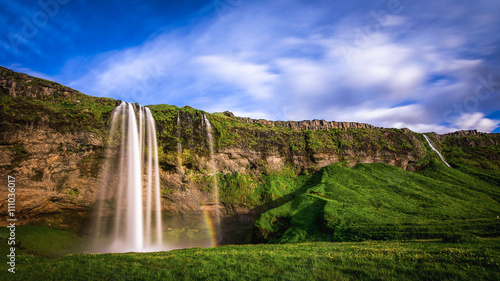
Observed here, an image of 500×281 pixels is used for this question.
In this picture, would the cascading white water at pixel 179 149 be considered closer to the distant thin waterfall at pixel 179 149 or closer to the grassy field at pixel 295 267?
the distant thin waterfall at pixel 179 149

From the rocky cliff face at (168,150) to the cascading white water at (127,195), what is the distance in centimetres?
187

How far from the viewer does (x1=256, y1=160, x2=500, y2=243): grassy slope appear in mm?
28027

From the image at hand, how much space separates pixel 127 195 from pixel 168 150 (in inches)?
426

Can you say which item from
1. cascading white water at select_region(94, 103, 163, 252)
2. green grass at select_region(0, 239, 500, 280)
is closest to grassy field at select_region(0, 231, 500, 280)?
green grass at select_region(0, 239, 500, 280)

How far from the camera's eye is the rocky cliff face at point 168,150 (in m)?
34.4

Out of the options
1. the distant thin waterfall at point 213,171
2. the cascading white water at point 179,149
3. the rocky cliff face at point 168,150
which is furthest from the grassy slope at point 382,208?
the cascading white water at point 179,149

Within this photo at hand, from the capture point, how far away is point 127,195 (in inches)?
1582

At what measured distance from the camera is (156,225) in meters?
42.9

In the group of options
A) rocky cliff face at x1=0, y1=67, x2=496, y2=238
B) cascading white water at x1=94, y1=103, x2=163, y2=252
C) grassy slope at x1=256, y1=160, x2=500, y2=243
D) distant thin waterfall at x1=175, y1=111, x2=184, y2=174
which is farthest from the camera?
distant thin waterfall at x1=175, y1=111, x2=184, y2=174

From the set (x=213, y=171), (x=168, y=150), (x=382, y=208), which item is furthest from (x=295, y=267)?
(x=213, y=171)

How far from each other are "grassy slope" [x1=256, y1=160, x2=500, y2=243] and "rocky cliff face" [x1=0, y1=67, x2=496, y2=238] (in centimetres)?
1135

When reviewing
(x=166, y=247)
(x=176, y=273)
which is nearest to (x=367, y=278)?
(x=176, y=273)

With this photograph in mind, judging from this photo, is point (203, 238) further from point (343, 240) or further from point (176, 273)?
point (176, 273)

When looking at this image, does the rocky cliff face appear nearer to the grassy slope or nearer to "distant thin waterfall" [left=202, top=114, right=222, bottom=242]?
"distant thin waterfall" [left=202, top=114, right=222, bottom=242]
